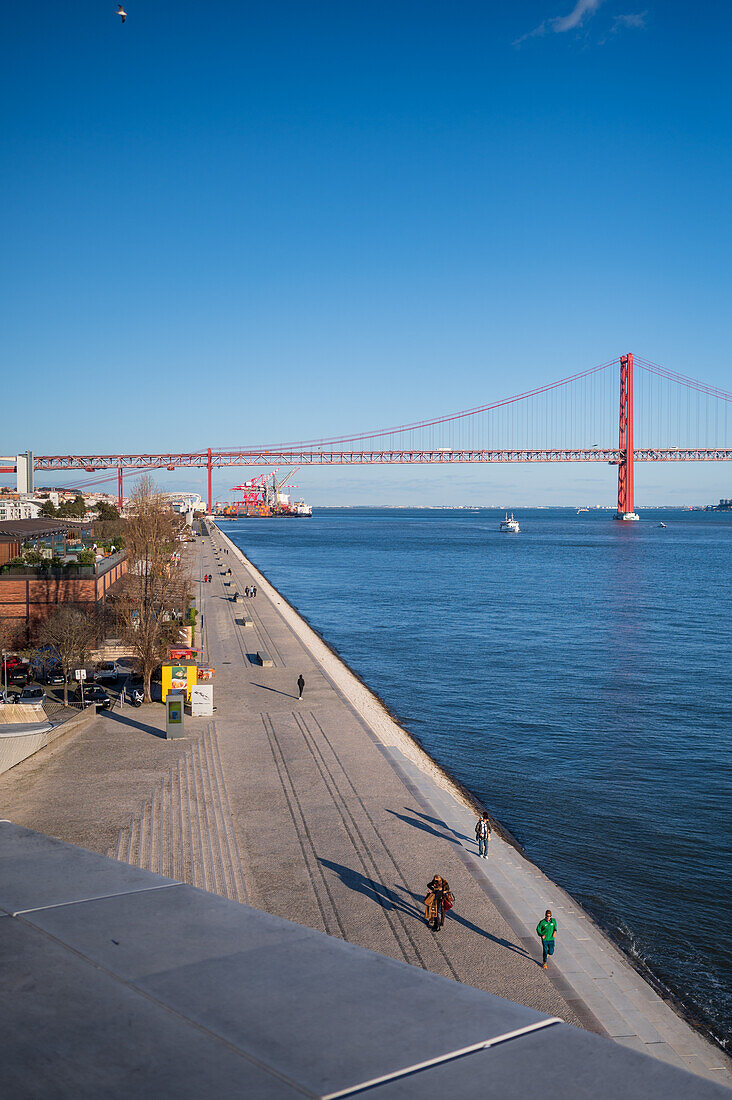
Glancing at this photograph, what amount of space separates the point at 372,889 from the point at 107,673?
13570mm

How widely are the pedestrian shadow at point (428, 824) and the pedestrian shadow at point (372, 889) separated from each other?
1.92 metres

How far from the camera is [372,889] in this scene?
984cm

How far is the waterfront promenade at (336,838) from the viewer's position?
816cm

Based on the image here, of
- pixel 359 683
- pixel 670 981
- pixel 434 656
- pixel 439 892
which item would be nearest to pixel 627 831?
pixel 670 981

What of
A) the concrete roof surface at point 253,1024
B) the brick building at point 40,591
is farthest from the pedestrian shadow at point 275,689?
the concrete roof surface at point 253,1024

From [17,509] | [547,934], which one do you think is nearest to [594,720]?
[547,934]

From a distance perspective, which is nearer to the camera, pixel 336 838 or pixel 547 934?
pixel 547 934

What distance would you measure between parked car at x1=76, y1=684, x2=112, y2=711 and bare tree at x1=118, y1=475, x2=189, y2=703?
3.20 feet

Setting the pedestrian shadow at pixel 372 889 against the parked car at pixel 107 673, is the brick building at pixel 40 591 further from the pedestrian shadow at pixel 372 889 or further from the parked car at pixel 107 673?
the pedestrian shadow at pixel 372 889

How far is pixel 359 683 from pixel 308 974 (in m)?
21.8

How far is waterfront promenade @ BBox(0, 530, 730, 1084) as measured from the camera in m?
8.16

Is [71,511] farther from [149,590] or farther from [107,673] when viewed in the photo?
[107,673]

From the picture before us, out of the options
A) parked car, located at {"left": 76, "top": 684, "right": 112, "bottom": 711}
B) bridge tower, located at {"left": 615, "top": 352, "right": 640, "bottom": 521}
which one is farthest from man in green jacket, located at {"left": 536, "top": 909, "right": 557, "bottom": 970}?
bridge tower, located at {"left": 615, "top": 352, "right": 640, "bottom": 521}

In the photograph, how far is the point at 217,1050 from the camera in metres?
2.14
